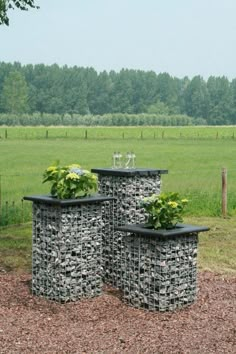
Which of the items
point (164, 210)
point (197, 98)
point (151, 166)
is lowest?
point (151, 166)

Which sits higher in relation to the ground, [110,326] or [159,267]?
[159,267]

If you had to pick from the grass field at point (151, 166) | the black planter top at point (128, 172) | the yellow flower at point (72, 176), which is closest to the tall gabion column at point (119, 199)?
the black planter top at point (128, 172)

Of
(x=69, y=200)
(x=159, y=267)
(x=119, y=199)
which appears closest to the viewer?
(x=159, y=267)

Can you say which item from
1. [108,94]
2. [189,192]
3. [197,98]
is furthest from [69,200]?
[197,98]

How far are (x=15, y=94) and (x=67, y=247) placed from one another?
143 m

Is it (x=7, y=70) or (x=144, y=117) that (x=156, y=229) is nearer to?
(x=144, y=117)

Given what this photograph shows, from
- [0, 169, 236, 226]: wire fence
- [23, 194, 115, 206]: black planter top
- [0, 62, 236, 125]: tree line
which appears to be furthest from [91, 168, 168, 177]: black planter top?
[0, 62, 236, 125]: tree line

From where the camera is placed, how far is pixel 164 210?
363 inches

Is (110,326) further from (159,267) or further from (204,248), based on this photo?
(204,248)

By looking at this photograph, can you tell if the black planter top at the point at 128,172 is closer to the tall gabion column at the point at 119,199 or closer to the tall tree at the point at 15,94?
the tall gabion column at the point at 119,199

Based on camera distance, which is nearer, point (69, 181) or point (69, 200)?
point (69, 200)

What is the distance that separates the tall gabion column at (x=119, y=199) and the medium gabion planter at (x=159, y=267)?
0.63m

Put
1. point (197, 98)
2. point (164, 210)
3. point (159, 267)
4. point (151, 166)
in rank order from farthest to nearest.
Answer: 1. point (197, 98)
2. point (151, 166)
3. point (164, 210)
4. point (159, 267)

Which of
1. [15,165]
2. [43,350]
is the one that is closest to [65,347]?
[43,350]
